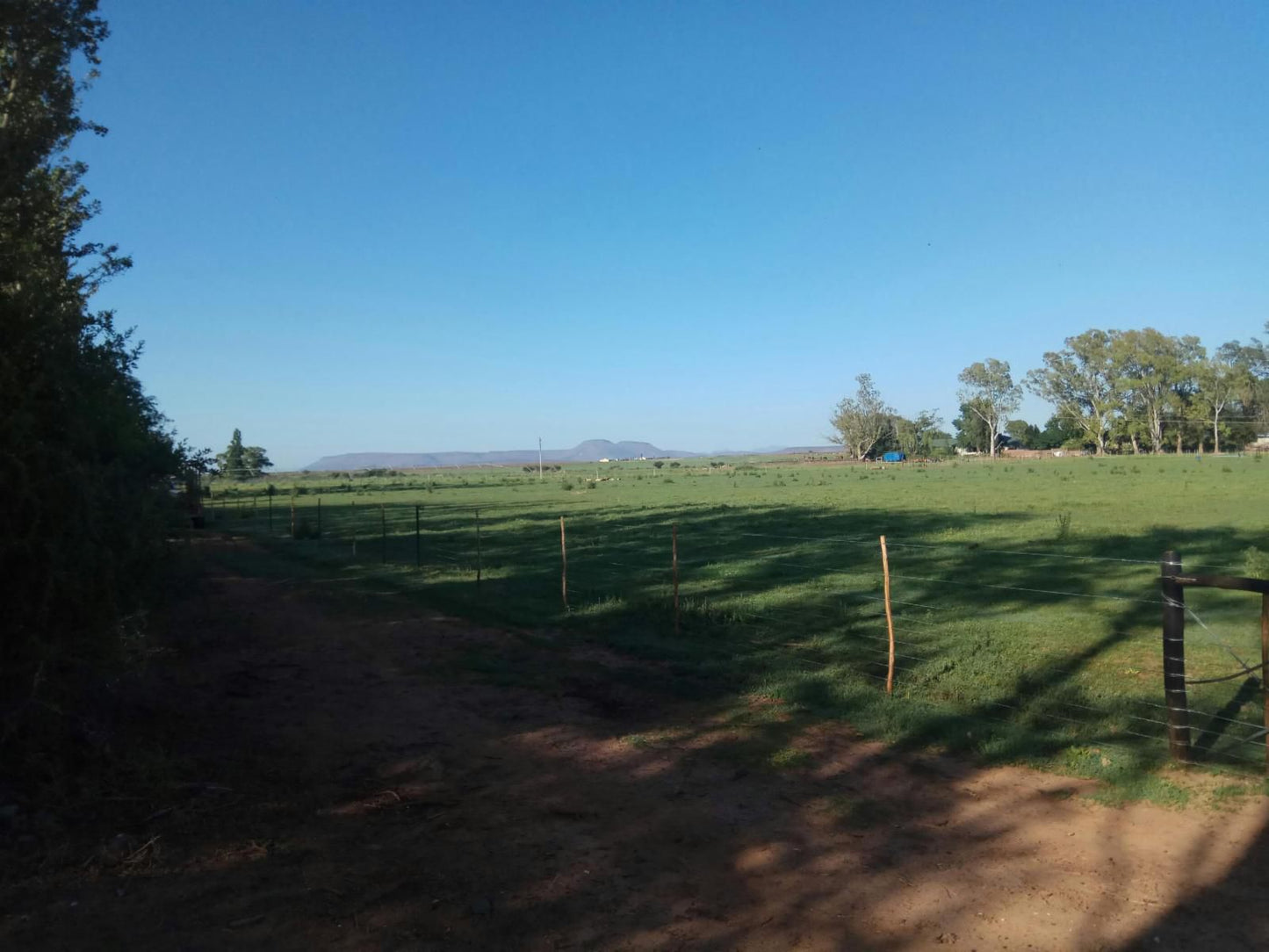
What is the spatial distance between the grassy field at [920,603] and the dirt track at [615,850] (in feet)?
3.45

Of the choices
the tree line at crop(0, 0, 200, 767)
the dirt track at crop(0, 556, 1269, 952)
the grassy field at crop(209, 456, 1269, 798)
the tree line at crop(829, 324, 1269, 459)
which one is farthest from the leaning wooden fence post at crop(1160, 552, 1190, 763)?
the tree line at crop(829, 324, 1269, 459)

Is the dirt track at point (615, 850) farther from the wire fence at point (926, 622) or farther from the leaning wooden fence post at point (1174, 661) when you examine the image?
the wire fence at point (926, 622)

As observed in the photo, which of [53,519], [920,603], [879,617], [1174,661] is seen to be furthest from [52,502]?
[920,603]

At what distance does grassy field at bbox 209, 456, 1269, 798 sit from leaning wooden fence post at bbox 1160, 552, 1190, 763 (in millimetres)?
200

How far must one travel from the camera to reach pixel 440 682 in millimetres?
9016

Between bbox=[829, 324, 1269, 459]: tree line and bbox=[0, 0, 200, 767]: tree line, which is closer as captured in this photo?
bbox=[0, 0, 200, 767]: tree line

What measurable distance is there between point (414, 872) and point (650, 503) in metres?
35.6

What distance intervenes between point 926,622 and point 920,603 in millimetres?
1399

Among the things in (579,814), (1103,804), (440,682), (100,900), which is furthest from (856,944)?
(440,682)

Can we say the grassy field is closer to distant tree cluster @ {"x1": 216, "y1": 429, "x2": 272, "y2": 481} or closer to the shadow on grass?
the shadow on grass

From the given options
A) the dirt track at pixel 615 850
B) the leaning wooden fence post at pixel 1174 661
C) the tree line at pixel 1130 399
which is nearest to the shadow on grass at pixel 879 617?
the leaning wooden fence post at pixel 1174 661

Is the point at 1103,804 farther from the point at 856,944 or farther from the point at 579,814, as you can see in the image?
the point at 579,814

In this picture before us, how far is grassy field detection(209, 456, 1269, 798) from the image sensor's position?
7.30m

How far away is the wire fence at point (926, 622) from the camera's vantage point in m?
7.32
